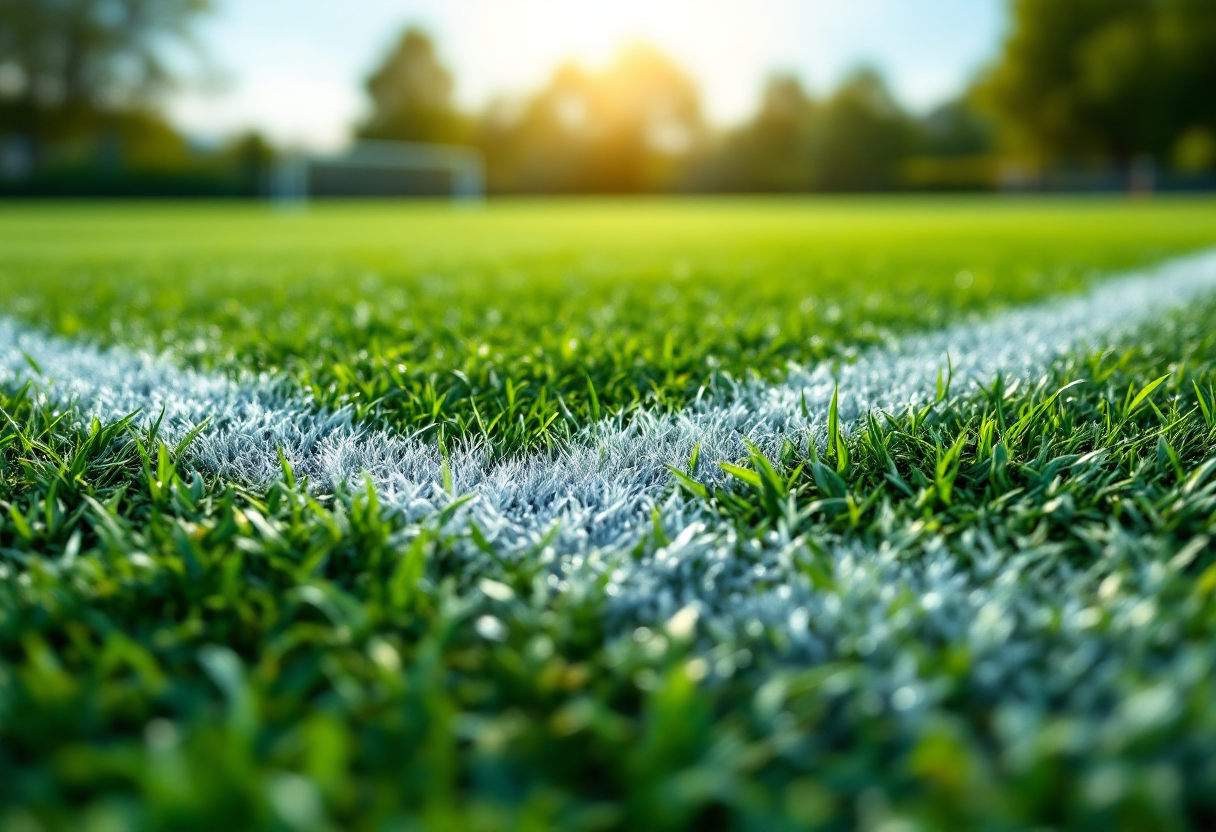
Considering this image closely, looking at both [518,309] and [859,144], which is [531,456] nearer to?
[518,309]

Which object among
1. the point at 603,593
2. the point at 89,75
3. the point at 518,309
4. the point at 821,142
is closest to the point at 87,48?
the point at 89,75

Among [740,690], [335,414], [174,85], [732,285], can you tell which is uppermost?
[174,85]

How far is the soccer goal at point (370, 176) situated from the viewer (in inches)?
1146

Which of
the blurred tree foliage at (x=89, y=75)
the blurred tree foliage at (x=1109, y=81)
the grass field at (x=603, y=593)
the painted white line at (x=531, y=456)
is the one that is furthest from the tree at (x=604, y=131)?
the grass field at (x=603, y=593)

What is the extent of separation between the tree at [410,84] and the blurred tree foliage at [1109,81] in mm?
27292

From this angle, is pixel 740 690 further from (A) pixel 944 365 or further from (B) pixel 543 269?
(B) pixel 543 269

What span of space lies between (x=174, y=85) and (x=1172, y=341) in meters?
42.8

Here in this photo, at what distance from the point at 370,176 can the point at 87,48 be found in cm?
1480

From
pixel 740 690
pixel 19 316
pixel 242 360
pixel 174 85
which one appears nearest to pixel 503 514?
pixel 740 690

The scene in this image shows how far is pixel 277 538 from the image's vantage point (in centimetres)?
118

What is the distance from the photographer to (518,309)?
3.41 meters

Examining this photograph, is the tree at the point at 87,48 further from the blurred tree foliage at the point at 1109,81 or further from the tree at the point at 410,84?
the blurred tree foliage at the point at 1109,81

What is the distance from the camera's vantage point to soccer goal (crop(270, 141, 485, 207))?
1146 inches

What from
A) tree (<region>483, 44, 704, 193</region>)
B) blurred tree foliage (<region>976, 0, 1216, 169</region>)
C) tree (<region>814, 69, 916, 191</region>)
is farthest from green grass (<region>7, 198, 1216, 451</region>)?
tree (<region>814, 69, 916, 191</region>)
